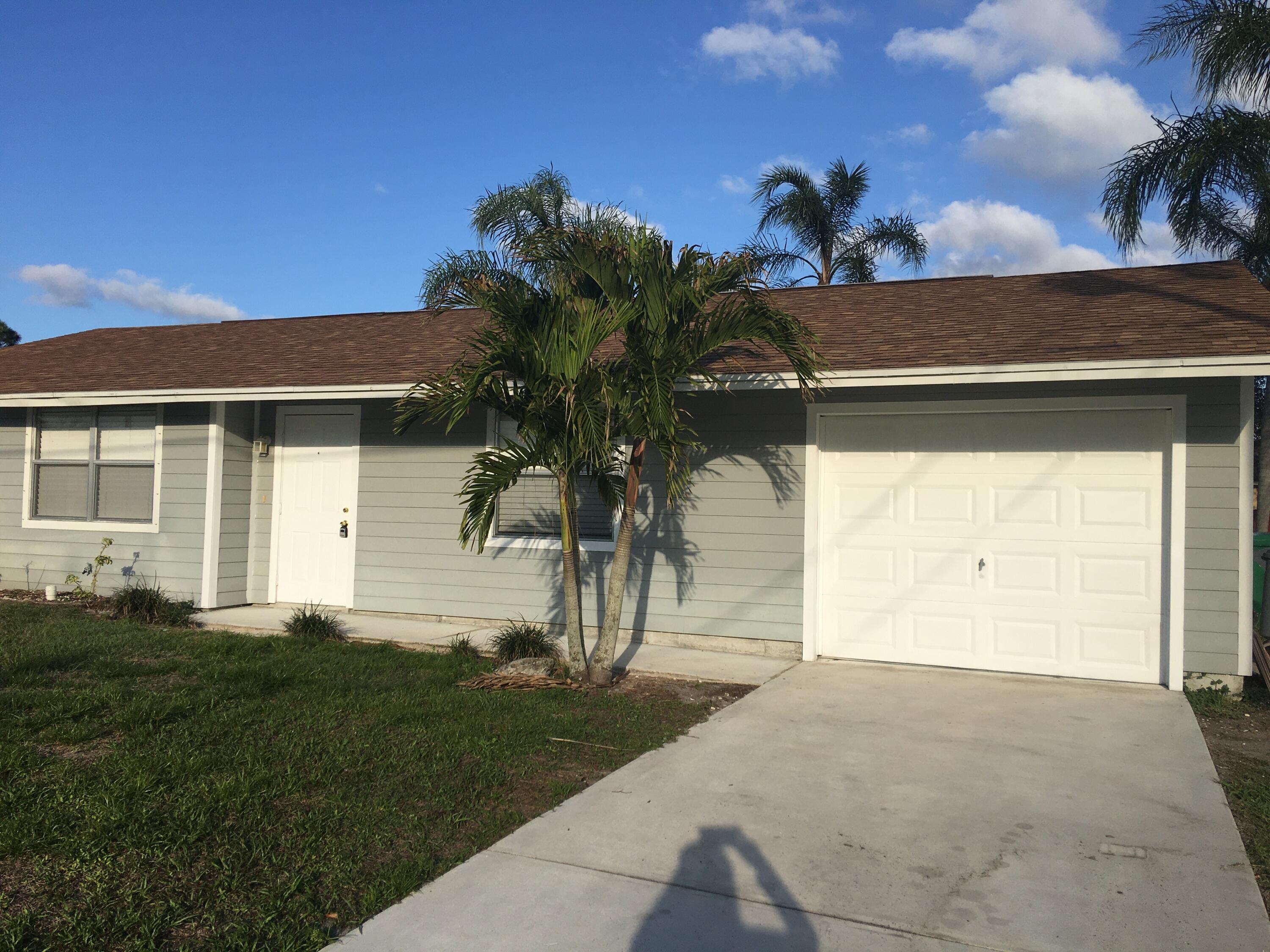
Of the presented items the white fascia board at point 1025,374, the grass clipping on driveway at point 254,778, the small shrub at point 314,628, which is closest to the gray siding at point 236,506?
the small shrub at point 314,628

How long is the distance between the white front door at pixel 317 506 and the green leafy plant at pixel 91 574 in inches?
73.6

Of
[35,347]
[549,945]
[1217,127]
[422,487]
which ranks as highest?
[1217,127]

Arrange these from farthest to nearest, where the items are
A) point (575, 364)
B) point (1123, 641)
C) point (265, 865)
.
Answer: point (1123, 641) < point (575, 364) < point (265, 865)

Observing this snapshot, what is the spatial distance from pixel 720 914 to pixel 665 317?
399 centimetres

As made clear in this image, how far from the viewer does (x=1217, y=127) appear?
10.2 metres

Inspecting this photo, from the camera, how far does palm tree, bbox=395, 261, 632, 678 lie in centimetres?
633

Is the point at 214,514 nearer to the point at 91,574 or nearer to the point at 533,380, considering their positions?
the point at 91,574

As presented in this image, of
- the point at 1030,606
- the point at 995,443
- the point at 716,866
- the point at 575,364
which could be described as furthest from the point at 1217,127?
the point at 716,866

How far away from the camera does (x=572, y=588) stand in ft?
22.9

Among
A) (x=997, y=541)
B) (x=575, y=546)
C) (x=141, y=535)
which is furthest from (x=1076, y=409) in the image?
(x=141, y=535)

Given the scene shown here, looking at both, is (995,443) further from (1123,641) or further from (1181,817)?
(1181,817)

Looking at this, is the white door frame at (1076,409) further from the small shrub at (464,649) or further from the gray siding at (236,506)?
the gray siding at (236,506)

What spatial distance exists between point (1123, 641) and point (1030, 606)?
0.72 m

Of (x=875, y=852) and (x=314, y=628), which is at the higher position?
(x=314, y=628)
